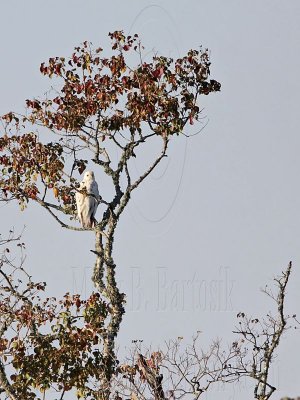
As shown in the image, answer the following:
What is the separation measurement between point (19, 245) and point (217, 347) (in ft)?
12.1

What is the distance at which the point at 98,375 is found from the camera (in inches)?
1131

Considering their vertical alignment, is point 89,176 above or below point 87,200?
above

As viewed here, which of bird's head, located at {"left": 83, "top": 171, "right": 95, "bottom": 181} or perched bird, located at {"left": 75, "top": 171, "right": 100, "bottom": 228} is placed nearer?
perched bird, located at {"left": 75, "top": 171, "right": 100, "bottom": 228}

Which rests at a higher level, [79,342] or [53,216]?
[53,216]

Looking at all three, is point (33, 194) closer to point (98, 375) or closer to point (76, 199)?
point (76, 199)

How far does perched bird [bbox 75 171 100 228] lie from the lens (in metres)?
30.7

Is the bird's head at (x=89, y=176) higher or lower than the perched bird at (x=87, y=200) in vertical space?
higher

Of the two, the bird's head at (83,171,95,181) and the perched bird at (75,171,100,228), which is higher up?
the bird's head at (83,171,95,181)

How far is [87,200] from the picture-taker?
31281 mm

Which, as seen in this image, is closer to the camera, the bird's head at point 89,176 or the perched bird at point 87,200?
the perched bird at point 87,200

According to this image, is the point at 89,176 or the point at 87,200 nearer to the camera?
the point at 87,200

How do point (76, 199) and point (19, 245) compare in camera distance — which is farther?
point (76, 199)

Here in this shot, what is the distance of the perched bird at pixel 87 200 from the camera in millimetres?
30656

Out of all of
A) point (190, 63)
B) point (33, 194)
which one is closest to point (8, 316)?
point (33, 194)
